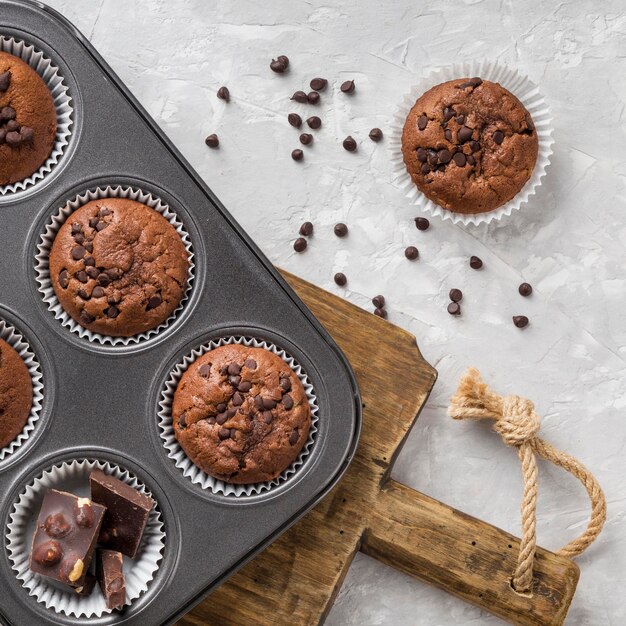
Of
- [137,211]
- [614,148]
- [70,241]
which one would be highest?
[614,148]

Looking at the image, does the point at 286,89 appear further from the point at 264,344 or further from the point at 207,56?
the point at 264,344

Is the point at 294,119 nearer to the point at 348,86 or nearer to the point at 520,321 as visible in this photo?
the point at 348,86

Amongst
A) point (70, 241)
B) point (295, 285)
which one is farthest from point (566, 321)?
point (70, 241)

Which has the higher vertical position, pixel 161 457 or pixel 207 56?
pixel 207 56

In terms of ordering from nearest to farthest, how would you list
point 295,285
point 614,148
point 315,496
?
1. point 315,496
2. point 295,285
3. point 614,148

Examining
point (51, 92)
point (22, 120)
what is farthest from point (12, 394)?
point (51, 92)

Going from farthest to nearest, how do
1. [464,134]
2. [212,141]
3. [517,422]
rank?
1. [212,141]
2. [517,422]
3. [464,134]
